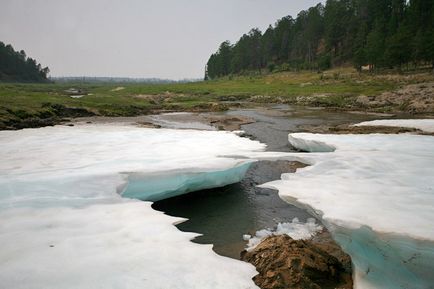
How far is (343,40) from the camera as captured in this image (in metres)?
81.6

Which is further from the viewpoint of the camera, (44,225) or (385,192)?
(385,192)

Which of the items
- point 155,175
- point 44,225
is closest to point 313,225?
point 155,175

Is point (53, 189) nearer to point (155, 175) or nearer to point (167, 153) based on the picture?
point (155, 175)

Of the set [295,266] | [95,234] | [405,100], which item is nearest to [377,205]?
[295,266]

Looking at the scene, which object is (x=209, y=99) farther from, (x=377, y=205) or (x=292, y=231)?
(x=377, y=205)


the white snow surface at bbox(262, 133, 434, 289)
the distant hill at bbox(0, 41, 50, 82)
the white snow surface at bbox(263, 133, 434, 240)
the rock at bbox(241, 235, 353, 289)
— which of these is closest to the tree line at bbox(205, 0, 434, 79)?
the white snow surface at bbox(263, 133, 434, 240)

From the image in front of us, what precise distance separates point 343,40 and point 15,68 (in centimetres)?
10826

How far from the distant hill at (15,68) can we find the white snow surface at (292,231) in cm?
12749

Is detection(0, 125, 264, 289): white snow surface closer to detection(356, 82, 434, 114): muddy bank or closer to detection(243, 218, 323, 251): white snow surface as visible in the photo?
detection(243, 218, 323, 251): white snow surface

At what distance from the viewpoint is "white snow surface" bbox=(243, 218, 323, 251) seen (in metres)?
7.47

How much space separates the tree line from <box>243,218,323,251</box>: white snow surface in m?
47.5

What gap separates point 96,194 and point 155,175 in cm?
165

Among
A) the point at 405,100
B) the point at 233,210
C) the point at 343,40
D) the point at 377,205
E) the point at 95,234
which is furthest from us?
the point at 343,40

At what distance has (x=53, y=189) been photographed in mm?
7309
